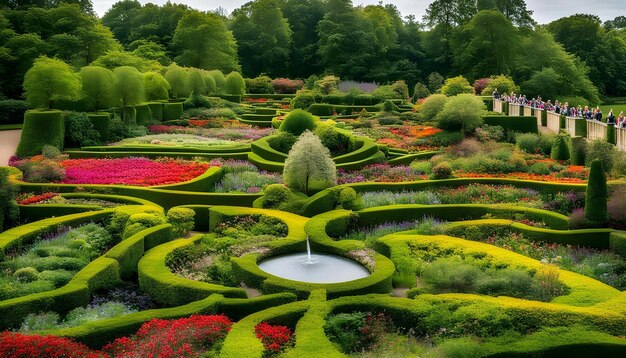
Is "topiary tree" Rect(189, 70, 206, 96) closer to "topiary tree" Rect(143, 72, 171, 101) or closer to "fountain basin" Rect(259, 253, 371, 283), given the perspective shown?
"topiary tree" Rect(143, 72, 171, 101)

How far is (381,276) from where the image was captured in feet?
39.8

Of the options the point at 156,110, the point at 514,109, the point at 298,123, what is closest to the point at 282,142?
the point at 298,123

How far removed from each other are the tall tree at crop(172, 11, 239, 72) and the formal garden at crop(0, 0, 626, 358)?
3672cm

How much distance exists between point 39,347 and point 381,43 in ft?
265

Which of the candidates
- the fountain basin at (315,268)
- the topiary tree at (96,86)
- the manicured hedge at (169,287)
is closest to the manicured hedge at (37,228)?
the manicured hedge at (169,287)

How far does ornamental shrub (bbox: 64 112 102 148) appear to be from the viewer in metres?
29.2

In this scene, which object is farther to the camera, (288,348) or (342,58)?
(342,58)

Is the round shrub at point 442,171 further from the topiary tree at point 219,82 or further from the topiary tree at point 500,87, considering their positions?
the topiary tree at point 219,82

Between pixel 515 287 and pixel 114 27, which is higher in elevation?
pixel 114 27

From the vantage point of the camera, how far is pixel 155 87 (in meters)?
44.8

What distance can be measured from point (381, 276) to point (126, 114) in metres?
28.4

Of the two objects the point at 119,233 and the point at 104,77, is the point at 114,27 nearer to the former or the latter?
the point at 104,77

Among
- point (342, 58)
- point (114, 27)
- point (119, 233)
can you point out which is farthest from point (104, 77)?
point (114, 27)

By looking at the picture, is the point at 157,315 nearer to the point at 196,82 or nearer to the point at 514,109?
the point at 514,109
